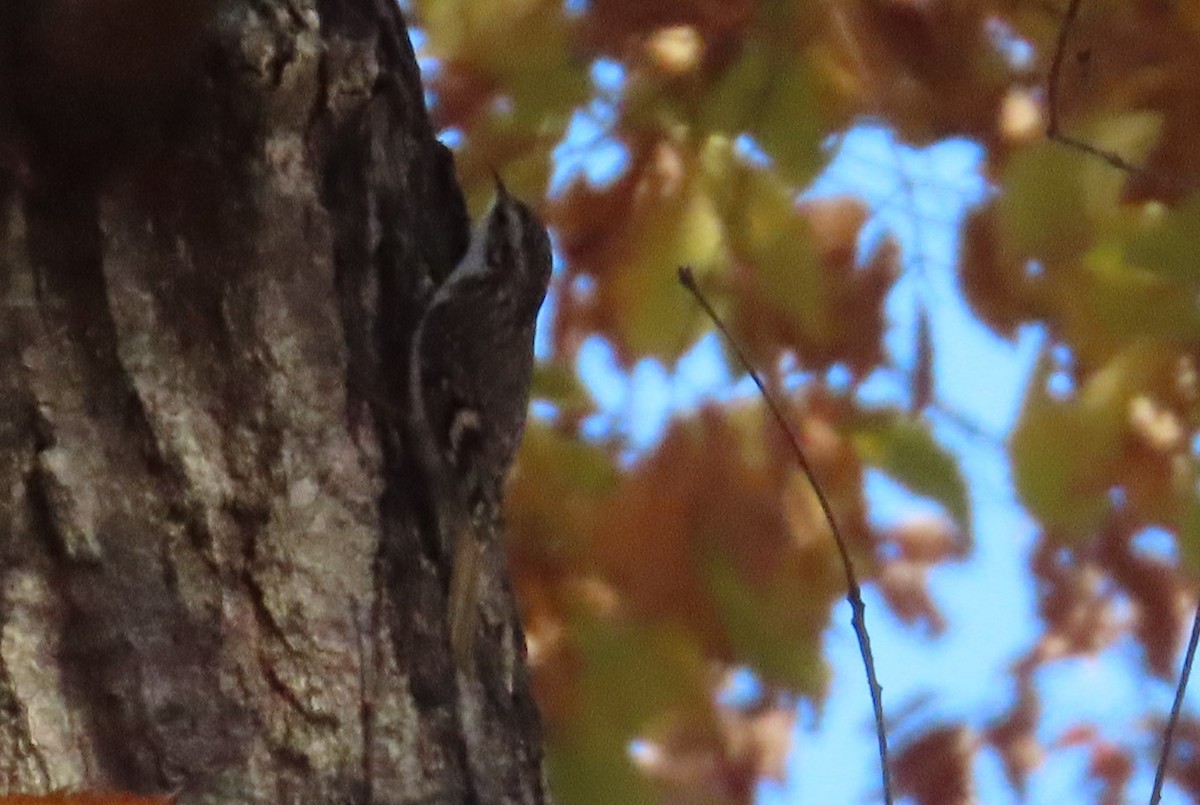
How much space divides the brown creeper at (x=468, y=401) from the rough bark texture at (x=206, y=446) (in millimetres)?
19

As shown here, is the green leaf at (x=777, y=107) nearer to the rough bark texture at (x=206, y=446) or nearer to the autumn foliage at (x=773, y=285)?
the autumn foliage at (x=773, y=285)

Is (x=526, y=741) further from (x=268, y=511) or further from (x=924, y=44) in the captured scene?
(x=924, y=44)

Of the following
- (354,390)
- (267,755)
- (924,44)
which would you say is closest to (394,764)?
(267,755)

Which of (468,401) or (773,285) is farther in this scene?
(773,285)

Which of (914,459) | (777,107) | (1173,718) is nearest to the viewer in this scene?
(1173,718)

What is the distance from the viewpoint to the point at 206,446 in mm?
712

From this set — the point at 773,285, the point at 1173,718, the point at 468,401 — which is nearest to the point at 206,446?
the point at 468,401

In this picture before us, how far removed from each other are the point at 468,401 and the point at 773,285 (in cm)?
49

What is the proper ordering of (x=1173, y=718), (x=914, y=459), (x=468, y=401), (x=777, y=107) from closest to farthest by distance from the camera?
1. (x=1173, y=718)
2. (x=468, y=401)
3. (x=777, y=107)
4. (x=914, y=459)

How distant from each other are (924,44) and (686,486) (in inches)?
18.0

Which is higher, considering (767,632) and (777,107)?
(777,107)

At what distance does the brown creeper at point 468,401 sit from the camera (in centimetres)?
78

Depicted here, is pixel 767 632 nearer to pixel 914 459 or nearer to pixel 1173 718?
pixel 914 459

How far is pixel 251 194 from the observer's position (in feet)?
2.39
